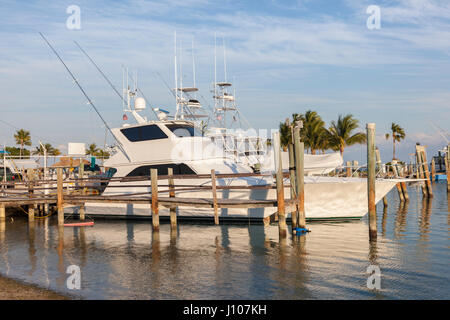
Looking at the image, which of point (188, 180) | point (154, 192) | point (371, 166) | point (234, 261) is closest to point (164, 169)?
point (188, 180)

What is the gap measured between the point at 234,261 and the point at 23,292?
457 centimetres

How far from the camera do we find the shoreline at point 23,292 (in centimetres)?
745

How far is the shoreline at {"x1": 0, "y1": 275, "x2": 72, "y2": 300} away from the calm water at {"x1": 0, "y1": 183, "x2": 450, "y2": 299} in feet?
0.77

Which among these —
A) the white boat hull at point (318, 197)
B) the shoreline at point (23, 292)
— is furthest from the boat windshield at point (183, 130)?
the shoreline at point (23, 292)

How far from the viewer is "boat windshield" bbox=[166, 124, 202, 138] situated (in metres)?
16.8

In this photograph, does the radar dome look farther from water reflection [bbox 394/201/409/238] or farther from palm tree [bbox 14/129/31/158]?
palm tree [bbox 14/129/31/158]

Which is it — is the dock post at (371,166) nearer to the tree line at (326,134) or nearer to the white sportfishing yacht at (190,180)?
the white sportfishing yacht at (190,180)

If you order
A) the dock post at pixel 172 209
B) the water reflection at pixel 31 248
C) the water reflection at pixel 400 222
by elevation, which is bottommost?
the water reflection at pixel 400 222

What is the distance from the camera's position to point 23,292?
777 centimetres

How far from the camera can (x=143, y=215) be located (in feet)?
55.8

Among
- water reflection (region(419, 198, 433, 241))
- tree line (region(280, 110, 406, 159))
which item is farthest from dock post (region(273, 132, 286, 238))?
tree line (region(280, 110, 406, 159))

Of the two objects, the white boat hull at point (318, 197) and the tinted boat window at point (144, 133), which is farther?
the tinted boat window at point (144, 133)

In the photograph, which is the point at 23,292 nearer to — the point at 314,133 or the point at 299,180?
the point at 299,180

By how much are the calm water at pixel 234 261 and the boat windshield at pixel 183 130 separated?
152 inches
